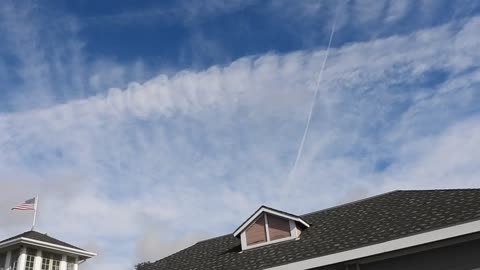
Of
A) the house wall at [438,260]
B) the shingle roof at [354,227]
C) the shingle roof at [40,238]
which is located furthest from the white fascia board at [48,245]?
the house wall at [438,260]

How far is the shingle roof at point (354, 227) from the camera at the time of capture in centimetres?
1229

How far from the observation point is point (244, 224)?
658 inches

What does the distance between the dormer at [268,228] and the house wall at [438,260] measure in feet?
12.9

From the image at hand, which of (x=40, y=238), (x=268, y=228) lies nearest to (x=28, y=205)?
(x=40, y=238)

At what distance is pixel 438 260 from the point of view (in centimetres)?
1148

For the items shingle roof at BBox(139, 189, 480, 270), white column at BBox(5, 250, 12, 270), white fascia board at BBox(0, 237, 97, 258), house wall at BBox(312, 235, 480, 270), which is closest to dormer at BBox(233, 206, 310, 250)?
shingle roof at BBox(139, 189, 480, 270)

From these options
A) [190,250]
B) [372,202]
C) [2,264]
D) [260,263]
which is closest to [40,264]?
[2,264]

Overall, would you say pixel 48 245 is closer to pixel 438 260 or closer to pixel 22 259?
pixel 22 259

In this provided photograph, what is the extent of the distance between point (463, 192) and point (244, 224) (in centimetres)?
787

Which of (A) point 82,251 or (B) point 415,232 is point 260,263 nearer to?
(B) point 415,232

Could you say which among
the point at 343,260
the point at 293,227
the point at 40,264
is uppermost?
the point at 40,264

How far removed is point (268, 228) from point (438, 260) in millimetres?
6526

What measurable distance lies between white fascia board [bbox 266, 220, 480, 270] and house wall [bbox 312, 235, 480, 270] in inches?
15.2

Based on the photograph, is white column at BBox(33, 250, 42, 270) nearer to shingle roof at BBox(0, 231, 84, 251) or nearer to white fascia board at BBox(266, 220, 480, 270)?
shingle roof at BBox(0, 231, 84, 251)
